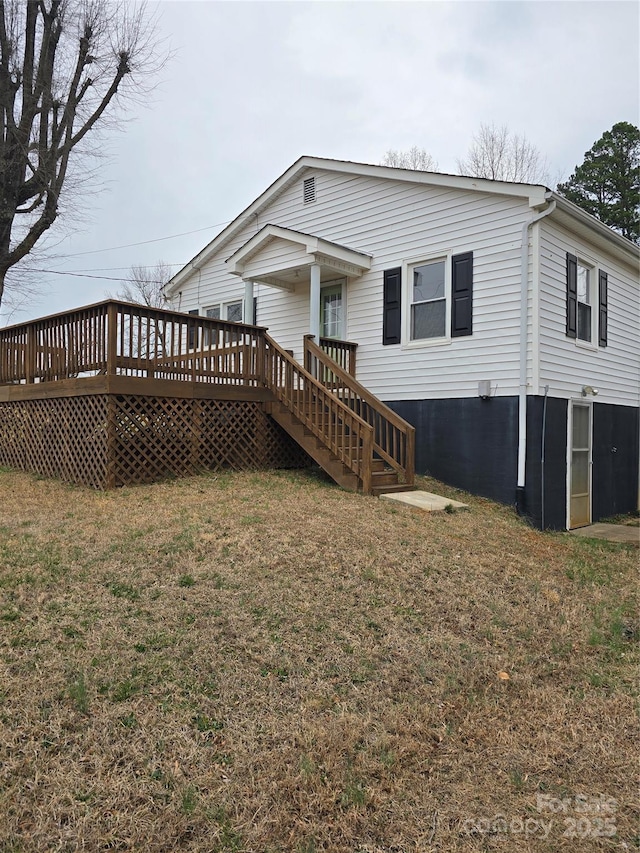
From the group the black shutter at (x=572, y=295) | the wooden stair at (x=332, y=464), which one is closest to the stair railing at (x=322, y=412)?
the wooden stair at (x=332, y=464)

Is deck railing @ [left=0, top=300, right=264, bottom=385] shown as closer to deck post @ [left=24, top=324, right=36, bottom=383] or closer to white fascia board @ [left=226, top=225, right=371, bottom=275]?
deck post @ [left=24, top=324, right=36, bottom=383]

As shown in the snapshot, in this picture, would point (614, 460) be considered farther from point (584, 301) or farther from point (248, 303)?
point (248, 303)

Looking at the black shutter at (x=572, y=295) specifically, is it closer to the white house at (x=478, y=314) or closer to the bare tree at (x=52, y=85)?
the white house at (x=478, y=314)

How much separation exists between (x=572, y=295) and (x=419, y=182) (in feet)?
10.3

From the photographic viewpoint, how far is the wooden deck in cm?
720

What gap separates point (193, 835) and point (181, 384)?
6103 millimetres

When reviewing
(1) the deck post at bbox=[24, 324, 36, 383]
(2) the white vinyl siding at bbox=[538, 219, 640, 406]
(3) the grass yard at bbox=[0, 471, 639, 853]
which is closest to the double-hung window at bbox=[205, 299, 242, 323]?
(1) the deck post at bbox=[24, 324, 36, 383]

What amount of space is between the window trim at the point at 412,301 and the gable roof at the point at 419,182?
1115 mm

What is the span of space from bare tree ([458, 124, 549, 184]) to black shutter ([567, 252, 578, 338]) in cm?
1516

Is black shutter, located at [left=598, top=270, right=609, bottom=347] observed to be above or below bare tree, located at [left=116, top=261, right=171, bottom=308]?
below

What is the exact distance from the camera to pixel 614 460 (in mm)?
11055

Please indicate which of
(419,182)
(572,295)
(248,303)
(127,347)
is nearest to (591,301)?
(572,295)

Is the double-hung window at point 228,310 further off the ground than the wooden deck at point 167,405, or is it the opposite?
the double-hung window at point 228,310

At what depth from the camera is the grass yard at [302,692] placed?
2229mm
